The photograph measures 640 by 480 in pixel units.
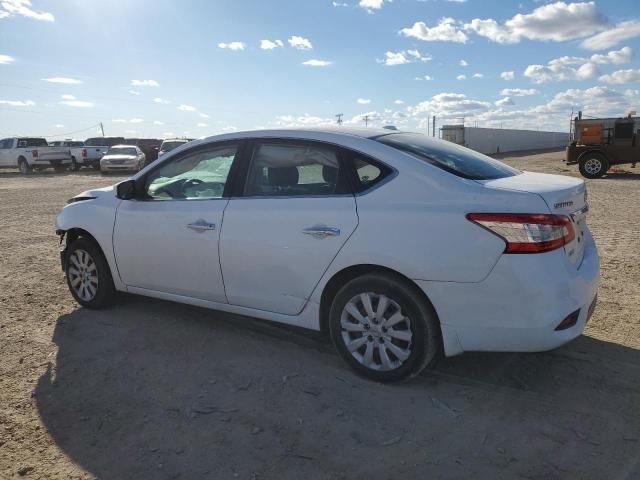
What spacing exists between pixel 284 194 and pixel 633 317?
10.4 ft

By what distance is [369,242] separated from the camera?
129 inches

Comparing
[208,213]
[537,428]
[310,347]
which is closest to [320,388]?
[310,347]

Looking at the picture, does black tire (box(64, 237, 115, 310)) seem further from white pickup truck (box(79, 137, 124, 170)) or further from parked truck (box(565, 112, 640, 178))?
white pickup truck (box(79, 137, 124, 170))

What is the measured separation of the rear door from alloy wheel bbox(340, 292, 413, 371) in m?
0.35

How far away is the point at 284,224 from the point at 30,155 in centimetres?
2958

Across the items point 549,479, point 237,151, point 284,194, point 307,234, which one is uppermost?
point 237,151

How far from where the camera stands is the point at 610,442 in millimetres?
2762

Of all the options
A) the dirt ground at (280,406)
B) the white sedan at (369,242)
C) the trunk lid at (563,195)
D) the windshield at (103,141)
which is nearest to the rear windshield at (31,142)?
the windshield at (103,141)

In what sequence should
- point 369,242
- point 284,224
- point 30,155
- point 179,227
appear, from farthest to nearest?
point 30,155
point 179,227
point 284,224
point 369,242

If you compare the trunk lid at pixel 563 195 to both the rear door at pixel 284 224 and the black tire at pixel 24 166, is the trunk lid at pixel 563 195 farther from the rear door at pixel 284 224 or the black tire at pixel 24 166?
the black tire at pixel 24 166

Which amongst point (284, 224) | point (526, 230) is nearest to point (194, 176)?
point (284, 224)

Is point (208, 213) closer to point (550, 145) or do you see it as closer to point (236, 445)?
point (236, 445)

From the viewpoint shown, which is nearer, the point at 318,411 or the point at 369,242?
the point at 318,411

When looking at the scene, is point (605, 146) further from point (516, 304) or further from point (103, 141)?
point (103, 141)
